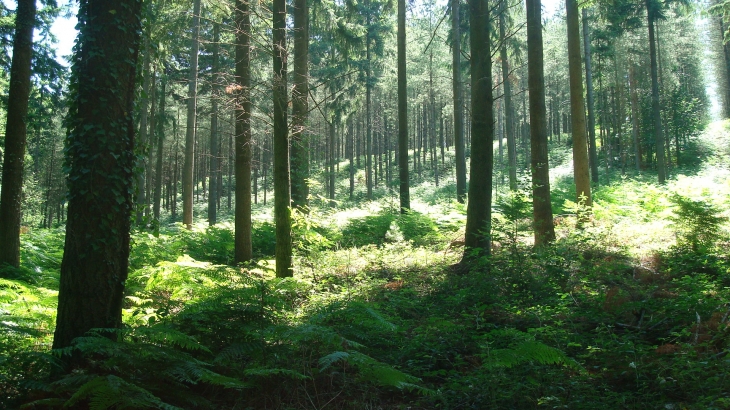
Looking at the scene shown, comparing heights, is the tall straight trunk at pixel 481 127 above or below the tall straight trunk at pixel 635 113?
below

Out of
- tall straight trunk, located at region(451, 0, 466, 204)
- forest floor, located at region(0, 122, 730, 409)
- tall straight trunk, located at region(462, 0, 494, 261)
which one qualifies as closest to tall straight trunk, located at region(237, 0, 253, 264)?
forest floor, located at region(0, 122, 730, 409)

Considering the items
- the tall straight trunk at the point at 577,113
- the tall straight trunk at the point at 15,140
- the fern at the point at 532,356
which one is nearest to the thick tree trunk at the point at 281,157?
the fern at the point at 532,356

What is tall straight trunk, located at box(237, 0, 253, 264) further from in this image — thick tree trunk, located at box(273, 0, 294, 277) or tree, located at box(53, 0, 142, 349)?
tree, located at box(53, 0, 142, 349)

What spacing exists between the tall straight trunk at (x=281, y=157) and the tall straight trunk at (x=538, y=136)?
517 centimetres

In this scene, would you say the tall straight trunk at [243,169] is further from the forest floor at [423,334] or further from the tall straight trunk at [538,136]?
the tall straight trunk at [538,136]

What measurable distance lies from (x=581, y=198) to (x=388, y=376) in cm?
913

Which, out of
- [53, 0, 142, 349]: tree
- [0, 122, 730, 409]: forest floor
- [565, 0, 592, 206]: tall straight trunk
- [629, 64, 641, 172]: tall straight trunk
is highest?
[629, 64, 641, 172]: tall straight trunk

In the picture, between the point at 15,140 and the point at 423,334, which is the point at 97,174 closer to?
the point at 423,334

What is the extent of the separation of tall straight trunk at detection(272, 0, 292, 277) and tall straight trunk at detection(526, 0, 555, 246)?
5175 mm

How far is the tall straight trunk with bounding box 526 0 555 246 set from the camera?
9.38 metres

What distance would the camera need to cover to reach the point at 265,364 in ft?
13.4

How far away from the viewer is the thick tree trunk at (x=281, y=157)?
287 inches

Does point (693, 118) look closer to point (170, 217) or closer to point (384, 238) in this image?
point (384, 238)

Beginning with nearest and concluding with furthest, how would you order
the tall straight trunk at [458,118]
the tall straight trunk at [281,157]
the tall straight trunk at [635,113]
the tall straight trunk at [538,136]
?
the tall straight trunk at [281,157]
the tall straight trunk at [538,136]
the tall straight trunk at [458,118]
the tall straight trunk at [635,113]
